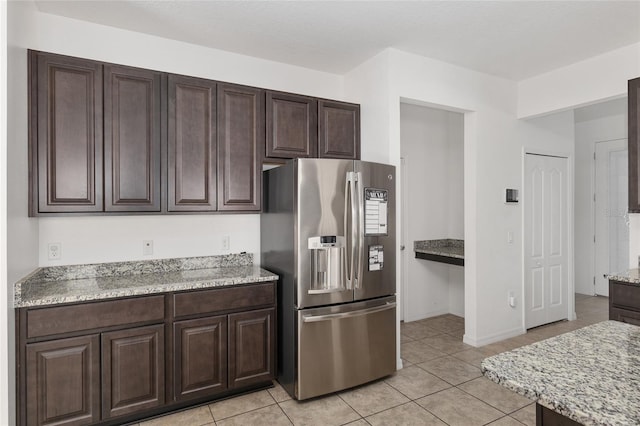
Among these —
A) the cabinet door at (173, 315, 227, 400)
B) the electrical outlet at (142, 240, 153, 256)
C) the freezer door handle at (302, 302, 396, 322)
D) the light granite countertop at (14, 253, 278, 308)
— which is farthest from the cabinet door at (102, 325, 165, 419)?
the freezer door handle at (302, 302, 396, 322)

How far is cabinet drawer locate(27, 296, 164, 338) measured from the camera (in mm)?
2098

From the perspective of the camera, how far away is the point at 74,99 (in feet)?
7.88

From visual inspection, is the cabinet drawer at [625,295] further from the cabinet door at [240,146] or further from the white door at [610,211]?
the white door at [610,211]

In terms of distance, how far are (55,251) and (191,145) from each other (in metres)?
1.22

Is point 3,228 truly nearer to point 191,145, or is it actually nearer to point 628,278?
point 191,145

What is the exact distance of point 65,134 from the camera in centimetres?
237

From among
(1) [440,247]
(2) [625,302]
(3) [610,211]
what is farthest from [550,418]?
(3) [610,211]

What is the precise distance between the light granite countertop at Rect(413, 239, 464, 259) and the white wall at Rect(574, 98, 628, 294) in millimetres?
2702

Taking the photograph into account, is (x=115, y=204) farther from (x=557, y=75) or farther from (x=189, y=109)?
(x=557, y=75)

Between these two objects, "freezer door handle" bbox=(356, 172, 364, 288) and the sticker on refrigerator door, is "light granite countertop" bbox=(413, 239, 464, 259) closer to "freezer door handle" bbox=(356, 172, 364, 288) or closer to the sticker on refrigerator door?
the sticker on refrigerator door

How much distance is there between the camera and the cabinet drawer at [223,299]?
2.49 m

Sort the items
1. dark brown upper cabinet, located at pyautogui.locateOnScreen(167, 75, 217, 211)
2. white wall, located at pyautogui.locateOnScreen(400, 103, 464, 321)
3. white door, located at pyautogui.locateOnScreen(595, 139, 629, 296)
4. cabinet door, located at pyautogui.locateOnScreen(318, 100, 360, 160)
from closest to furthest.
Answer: dark brown upper cabinet, located at pyautogui.locateOnScreen(167, 75, 217, 211)
cabinet door, located at pyautogui.locateOnScreen(318, 100, 360, 160)
white wall, located at pyautogui.locateOnScreen(400, 103, 464, 321)
white door, located at pyautogui.locateOnScreen(595, 139, 629, 296)

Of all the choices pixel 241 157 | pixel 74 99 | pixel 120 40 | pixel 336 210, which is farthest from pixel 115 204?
pixel 336 210

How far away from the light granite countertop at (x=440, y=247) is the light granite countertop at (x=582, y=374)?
292 centimetres
